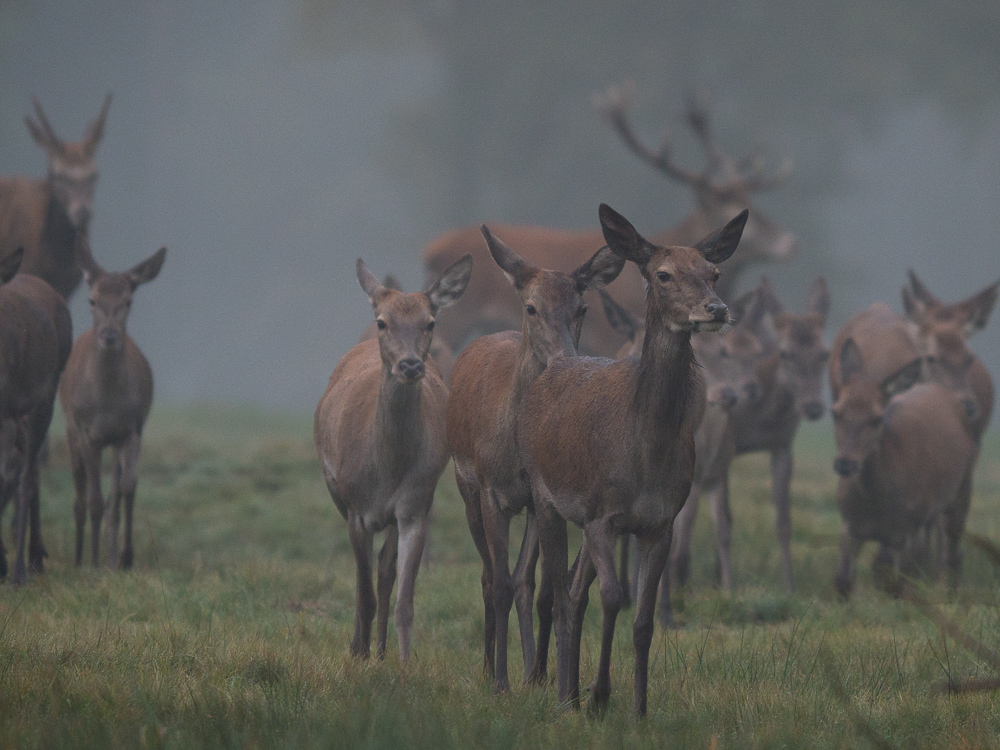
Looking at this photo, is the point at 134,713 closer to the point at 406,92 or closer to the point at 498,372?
the point at 498,372

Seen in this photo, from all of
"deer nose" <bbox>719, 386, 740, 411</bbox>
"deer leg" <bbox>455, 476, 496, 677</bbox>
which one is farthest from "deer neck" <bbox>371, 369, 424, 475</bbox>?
"deer nose" <bbox>719, 386, 740, 411</bbox>

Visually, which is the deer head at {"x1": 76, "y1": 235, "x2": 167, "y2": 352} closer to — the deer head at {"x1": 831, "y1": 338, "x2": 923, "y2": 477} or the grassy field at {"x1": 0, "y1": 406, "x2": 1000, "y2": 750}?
the grassy field at {"x1": 0, "y1": 406, "x2": 1000, "y2": 750}

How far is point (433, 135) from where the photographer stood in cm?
3359

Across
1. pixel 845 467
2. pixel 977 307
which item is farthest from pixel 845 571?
pixel 977 307

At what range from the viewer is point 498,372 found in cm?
570

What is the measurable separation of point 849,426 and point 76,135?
51.7 meters

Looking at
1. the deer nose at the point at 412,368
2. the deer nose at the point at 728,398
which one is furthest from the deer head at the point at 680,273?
the deer nose at the point at 728,398

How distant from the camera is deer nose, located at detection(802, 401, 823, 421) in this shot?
10109 millimetres

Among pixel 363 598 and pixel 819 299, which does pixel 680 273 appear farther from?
pixel 819 299

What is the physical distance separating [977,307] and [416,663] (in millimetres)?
7662

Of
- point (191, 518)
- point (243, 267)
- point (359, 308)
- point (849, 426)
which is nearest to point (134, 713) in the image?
point (849, 426)

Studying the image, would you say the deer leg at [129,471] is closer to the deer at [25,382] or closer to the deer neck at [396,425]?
the deer at [25,382]

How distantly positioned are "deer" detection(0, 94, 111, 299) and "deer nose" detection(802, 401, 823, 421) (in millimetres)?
6848

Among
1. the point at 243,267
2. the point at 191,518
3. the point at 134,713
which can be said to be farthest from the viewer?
the point at 243,267
